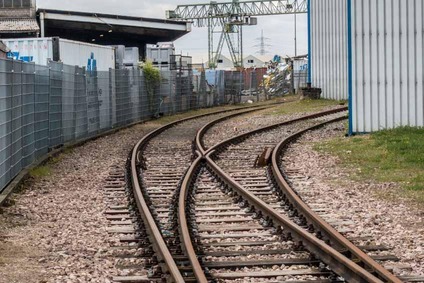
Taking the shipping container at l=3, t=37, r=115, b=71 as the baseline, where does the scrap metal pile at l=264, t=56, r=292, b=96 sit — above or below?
below

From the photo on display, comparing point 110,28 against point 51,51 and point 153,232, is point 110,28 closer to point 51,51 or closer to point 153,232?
point 51,51

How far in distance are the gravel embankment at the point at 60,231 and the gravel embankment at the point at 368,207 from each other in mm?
2896

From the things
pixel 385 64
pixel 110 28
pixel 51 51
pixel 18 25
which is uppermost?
pixel 110 28

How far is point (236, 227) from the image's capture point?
427 inches

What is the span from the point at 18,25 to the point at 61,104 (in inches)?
1018

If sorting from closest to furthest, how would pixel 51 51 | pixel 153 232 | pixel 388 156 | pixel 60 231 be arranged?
pixel 153 232 → pixel 60 231 → pixel 388 156 → pixel 51 51

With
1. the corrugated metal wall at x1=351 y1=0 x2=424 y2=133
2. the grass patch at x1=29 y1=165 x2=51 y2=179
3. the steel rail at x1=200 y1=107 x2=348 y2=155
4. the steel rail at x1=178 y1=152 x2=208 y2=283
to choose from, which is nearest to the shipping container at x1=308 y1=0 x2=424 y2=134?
the corrugated metal wall at x1=351 y1=0 x2=424 y2=133

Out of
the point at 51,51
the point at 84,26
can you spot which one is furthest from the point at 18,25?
the point at 51,51

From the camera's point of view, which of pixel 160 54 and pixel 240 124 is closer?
pixel 240 124

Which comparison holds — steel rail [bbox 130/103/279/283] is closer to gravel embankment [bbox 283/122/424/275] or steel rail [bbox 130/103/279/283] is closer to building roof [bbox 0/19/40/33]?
gravel embankment [bbox 283/122/424/275]

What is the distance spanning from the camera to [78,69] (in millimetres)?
25031

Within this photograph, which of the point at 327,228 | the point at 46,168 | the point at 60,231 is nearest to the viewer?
the point at 327,228

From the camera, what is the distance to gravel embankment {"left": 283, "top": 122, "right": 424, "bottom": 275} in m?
9.37

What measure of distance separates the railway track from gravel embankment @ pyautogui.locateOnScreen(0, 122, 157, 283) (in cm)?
61
